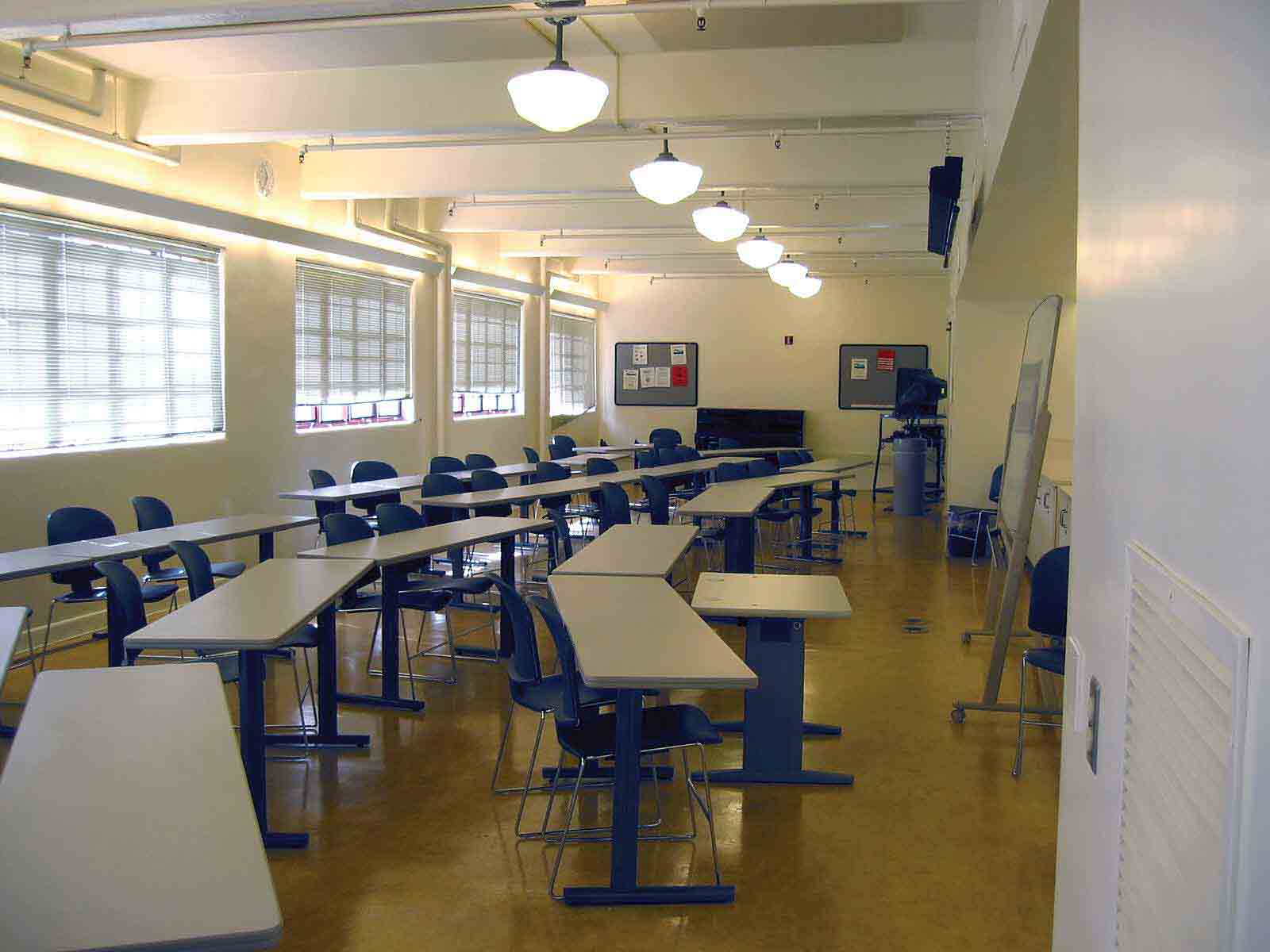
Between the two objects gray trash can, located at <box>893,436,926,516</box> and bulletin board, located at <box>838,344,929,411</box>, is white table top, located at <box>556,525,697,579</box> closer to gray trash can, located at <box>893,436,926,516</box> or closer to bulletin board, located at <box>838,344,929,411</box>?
gray trash can, located at <box>893,436,926,516</box>

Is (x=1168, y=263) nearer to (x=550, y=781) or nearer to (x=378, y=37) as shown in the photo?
(x=550, y=781)

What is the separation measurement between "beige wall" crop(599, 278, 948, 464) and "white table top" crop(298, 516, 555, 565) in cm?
1088

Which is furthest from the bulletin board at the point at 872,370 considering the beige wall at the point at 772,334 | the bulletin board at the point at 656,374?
the bulletin board at the point at 656,374

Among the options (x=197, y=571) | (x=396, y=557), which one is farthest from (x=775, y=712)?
(x=197, y=571)

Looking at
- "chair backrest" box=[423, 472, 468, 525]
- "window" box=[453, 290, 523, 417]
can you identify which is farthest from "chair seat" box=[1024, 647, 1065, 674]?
"window" box=[453, 290, 523, 417]

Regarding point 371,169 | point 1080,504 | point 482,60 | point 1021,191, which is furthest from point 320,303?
point 1080,504

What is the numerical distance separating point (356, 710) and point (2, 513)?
257 cm

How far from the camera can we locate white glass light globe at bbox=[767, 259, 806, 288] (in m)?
10.9

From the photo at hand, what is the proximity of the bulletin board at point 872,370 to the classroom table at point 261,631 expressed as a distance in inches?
504

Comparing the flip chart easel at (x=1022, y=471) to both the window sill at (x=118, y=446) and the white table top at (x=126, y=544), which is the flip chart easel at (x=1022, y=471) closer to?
the white table top at (x=126, y=544)

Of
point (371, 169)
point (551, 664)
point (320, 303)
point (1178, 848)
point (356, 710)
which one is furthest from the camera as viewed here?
point (320, 303)

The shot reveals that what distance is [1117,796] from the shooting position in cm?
164

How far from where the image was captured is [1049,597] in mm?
5031

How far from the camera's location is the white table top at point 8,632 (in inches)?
130
